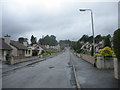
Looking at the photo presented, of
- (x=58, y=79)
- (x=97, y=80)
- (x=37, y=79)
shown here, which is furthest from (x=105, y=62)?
(x=37, y=79)

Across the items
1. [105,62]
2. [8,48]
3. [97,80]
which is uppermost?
[8,48]

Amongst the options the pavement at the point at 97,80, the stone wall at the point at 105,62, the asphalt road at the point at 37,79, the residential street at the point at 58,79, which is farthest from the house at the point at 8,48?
the pavement at the point at 97,80

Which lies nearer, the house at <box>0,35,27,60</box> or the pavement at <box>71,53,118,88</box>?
the pavement at <box>71,53,118,88</box>

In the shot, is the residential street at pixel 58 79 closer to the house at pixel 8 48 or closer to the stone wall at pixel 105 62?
the stone wall at pixel 105 62

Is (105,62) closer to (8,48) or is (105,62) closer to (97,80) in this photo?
(97,80)

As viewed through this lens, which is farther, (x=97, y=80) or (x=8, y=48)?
(x=8, y=48)

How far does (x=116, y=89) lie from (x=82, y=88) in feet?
5.33

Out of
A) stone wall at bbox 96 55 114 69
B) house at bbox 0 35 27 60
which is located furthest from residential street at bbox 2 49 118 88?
house at bbox 0 35 27 60

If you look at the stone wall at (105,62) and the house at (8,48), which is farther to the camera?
the house at (8,48)

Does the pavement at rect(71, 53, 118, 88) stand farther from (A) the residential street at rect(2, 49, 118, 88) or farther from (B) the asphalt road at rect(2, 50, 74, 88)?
(B) the asphalt road at rect(2, 50, 74, 88)

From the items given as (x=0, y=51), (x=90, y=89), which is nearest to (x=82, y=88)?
(x=90, y=89)

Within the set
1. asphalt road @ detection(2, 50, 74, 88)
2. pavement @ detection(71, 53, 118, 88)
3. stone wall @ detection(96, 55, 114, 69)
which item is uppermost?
stone wall @ detection(96, 55, 114, 69)

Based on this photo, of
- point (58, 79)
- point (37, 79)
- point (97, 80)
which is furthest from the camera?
point (58, 79)

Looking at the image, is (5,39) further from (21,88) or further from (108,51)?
(21,88)
